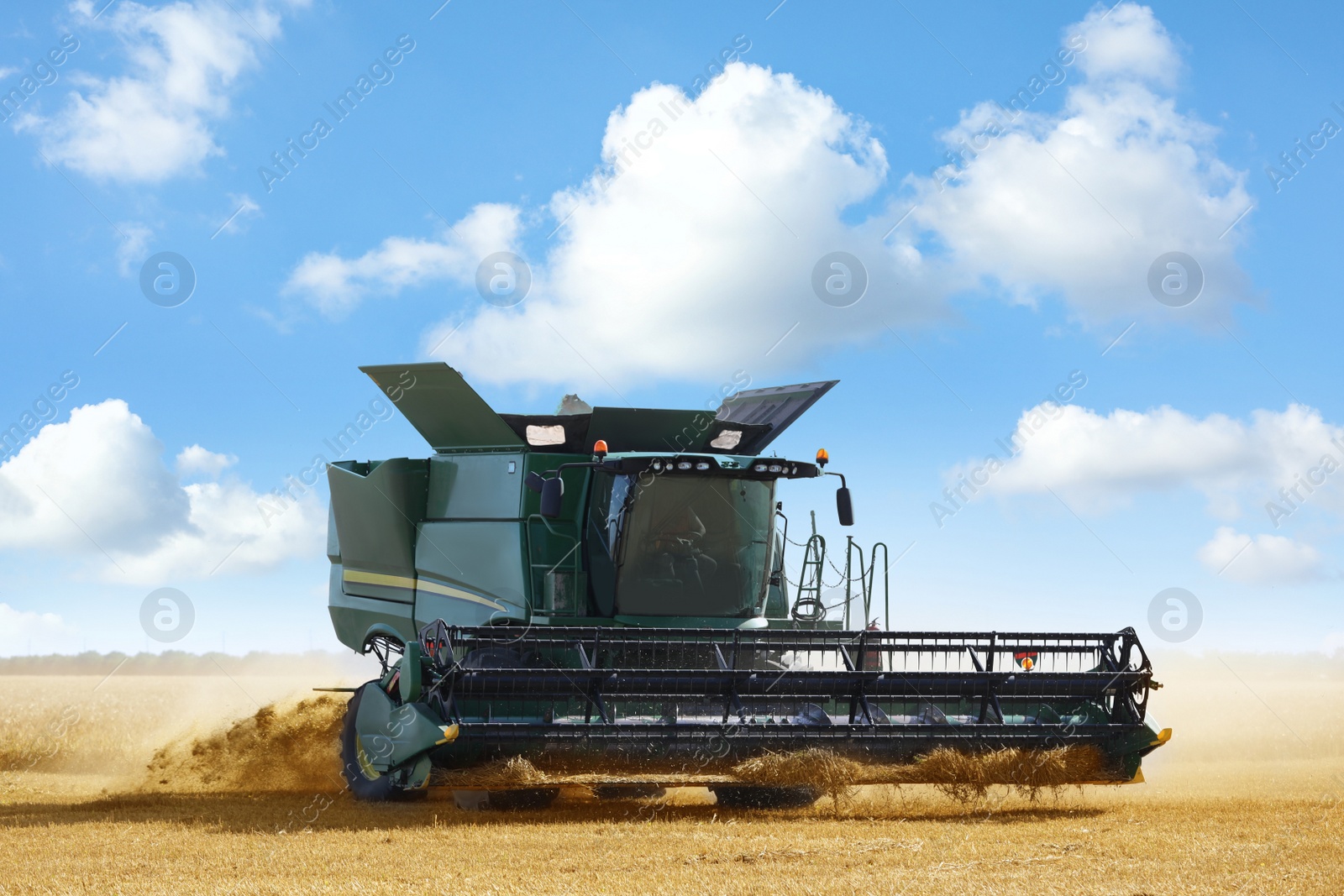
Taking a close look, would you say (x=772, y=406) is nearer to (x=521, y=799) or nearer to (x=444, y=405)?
(x=444, y=405)

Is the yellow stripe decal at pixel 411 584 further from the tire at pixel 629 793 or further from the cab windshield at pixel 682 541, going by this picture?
the tire at pixel 629 793

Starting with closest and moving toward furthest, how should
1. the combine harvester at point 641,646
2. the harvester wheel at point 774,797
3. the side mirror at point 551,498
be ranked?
the combine harvester at point 641,646 < the side mirror at point 551,498 < the harvester wheel at point 774,797

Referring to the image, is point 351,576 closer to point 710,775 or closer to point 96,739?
point 710,775

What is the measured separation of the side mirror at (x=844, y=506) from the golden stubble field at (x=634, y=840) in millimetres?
2095

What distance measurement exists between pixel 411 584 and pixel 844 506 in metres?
3.68

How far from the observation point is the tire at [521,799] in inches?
322

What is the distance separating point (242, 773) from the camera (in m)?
11.3

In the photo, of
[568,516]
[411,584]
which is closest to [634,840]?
[568,516]

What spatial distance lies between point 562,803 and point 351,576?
345cm

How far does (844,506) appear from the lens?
972 cm

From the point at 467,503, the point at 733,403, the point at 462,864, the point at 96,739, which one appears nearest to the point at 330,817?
the point at 462,864

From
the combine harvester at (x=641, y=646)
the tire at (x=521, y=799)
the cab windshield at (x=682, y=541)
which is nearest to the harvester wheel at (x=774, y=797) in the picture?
the combine harvester at (x=641, y=646)

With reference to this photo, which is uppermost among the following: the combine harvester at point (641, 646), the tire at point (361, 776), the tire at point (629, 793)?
the combine harvester at point (641, 646)

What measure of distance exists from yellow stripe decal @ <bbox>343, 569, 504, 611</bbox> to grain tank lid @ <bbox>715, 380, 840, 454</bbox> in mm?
2522
